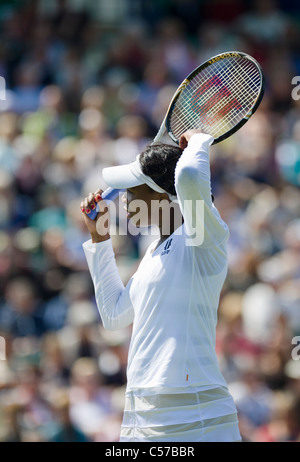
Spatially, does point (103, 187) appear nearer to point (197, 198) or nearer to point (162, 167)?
point (162, 167)

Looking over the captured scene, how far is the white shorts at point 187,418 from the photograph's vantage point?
304cm

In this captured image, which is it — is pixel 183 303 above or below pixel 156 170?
below

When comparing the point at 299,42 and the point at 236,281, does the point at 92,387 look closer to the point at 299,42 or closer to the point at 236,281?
the point at 236,281

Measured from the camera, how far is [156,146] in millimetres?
3264

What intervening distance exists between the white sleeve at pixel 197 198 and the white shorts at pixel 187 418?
0.56 metres

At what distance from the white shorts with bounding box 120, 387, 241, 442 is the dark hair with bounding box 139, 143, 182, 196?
0.76m

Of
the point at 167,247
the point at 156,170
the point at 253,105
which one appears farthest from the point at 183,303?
the point at 253,105

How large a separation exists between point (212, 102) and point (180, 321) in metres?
1.15

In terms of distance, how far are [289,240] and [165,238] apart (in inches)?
159

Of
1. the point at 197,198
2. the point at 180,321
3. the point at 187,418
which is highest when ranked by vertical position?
the point at 197,198

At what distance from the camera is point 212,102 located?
3773 millimetres

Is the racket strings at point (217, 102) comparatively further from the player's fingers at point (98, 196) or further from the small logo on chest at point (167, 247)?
the small logo on chest at point (167, 247)
